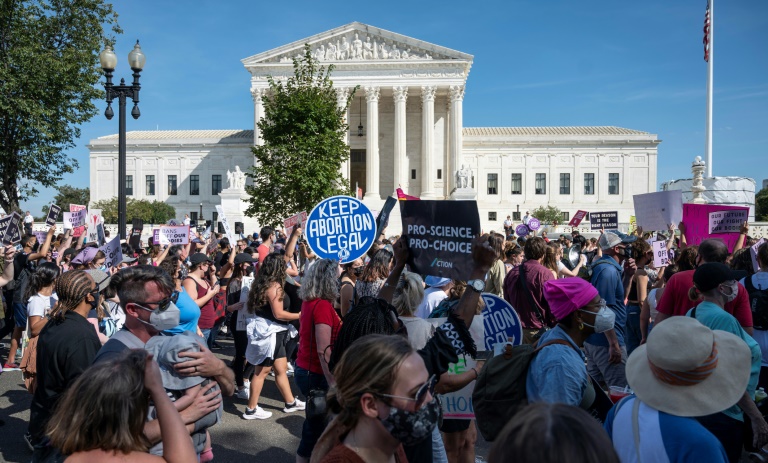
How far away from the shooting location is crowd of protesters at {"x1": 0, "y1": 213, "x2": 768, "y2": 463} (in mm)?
2158

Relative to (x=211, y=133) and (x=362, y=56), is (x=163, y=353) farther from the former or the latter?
(x=211, y=133)

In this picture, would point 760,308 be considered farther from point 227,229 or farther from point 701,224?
point 227,229

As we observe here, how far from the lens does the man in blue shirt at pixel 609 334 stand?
495cm

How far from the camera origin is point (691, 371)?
7.38ft

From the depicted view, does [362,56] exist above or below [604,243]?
above

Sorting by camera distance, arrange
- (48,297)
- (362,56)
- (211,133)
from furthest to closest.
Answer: (211,133), (362,56), (48,297)

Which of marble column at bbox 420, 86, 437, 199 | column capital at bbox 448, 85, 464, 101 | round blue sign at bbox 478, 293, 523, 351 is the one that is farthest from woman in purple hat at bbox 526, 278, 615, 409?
column capital at bbox 448, 85, 464, 101

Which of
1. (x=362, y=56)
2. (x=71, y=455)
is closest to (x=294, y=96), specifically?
(x=71, y=455)

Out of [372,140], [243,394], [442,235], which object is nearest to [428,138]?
[372,140]

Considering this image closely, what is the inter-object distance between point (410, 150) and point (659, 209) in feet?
159

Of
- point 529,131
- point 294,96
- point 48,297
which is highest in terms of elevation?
point 529,131

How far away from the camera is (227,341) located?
11.1 meters

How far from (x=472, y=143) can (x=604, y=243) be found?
54097mm

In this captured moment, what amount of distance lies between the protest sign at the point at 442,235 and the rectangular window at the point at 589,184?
5920cm
